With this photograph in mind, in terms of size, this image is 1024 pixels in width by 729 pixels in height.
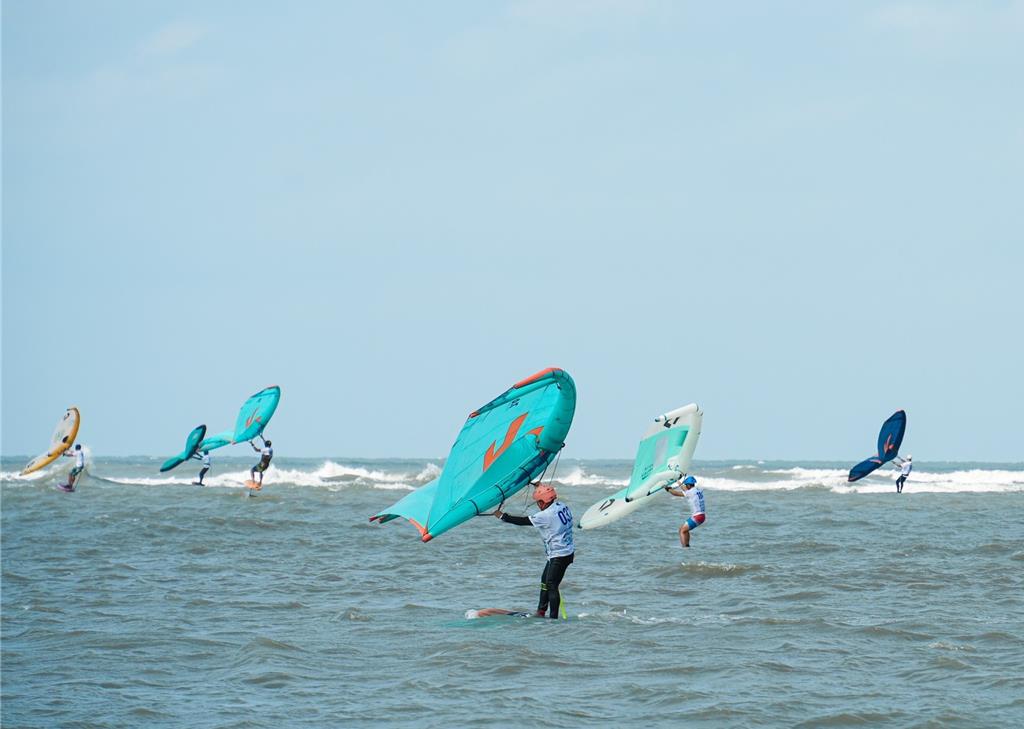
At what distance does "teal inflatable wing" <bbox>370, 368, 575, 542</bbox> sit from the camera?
40.0 feet

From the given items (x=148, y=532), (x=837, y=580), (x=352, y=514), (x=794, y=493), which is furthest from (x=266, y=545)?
(x=794, y=493)

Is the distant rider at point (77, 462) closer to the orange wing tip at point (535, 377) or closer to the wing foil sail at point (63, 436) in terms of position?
the wing foil sail at point (63, 436)

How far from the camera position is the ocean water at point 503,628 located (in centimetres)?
914

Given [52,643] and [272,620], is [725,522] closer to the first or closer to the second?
[272,620]

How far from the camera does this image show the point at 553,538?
41.2ft

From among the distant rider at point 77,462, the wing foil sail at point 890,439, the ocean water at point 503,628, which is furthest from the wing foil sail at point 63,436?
the wing foil sail at point 890,439

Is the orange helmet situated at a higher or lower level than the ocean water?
higher

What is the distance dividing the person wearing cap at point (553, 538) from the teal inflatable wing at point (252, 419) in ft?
59.2

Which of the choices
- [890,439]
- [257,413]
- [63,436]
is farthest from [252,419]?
[890,439]

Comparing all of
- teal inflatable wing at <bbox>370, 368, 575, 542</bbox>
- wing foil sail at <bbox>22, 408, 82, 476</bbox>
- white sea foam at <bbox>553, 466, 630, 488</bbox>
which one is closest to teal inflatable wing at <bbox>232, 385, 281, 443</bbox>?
wing foil sail at <bbox>22, 408, 82, 476</bbox>

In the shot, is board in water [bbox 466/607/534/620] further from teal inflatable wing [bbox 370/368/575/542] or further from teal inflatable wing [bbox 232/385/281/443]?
teal inflatable wing [bbox 232/385/281/443]

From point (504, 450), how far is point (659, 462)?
11.5ft

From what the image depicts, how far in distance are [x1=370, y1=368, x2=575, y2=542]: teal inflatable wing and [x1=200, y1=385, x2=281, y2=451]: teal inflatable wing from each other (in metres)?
17.3

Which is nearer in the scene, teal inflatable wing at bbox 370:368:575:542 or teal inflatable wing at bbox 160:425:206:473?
teal inflatable wing at bbox 370:368:575:542
